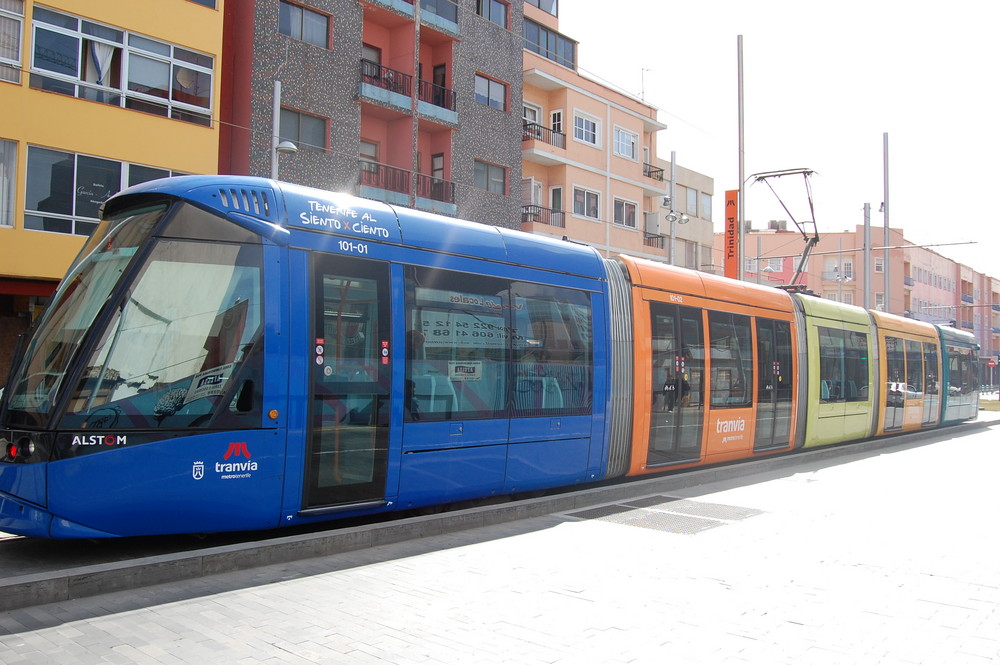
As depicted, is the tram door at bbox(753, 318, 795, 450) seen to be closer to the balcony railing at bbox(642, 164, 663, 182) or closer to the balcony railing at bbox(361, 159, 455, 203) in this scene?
the balcony railing at bbox(361, 159, 455, 203)

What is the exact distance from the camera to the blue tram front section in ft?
20.5

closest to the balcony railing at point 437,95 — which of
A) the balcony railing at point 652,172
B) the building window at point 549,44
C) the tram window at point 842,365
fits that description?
the building window at point 549,44

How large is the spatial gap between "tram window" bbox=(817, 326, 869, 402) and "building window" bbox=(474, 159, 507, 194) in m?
15.2

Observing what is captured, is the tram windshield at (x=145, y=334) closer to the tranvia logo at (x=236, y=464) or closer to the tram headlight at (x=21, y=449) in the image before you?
the tram headlight at (x=21, y=449)

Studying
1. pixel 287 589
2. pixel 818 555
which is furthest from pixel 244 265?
pixel 818 555

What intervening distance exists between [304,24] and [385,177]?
496 centimetres

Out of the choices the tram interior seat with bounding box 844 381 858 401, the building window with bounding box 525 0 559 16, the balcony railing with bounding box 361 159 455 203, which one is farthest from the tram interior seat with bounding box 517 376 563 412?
the building window with bounding box 525 0 559 16

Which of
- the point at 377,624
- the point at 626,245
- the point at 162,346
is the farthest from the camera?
the point at 626,245

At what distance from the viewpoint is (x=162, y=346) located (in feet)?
21.4

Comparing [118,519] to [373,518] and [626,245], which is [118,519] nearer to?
[373,518]

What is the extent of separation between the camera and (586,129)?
3544 cm

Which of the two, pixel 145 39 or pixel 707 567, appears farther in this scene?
pixel 145 39

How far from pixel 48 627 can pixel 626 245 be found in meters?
33.7

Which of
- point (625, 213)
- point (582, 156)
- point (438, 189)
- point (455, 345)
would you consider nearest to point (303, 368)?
point (455, 345)
